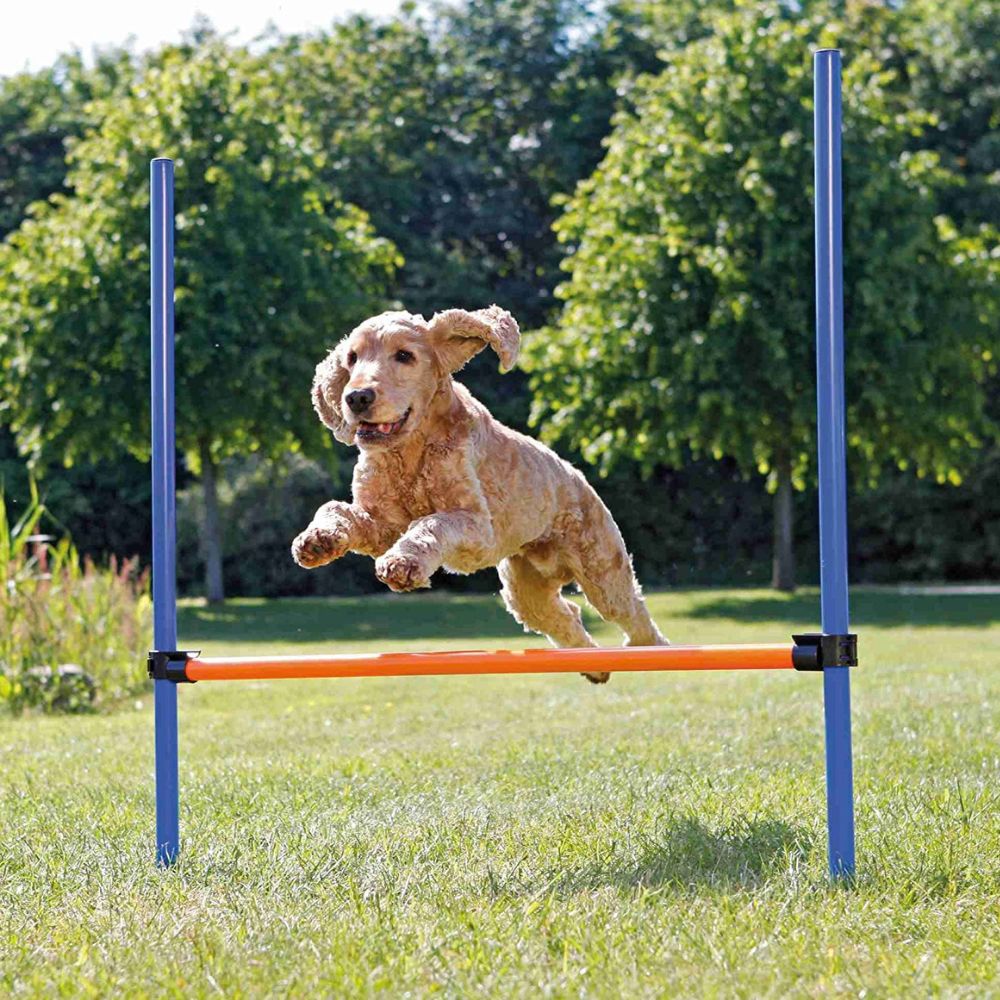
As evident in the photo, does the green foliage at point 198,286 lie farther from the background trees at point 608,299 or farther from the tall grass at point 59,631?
the tall grass at point 59,631

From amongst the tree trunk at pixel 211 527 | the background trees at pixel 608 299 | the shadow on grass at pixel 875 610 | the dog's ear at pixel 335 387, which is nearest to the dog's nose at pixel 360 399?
the dog's ear at pixel 335 387

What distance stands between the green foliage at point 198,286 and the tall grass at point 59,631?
5.73m

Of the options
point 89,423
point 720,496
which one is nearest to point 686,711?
point 89,423

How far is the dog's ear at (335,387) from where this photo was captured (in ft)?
13.5

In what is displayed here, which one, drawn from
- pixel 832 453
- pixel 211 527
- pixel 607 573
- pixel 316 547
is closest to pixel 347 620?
pixel 211 527

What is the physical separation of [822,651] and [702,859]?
2.71ft

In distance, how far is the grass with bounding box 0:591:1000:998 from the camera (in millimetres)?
3287

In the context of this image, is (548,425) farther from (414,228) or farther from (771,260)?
(414,228)

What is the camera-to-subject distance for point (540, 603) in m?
5.08

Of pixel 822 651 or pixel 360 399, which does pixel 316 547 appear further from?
pixel 822 651

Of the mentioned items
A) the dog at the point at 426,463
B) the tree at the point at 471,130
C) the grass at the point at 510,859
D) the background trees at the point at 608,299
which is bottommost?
the grass at the point at 510,859

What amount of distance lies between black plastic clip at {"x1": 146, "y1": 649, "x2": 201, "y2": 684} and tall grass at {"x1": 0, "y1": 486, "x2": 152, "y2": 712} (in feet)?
18.3

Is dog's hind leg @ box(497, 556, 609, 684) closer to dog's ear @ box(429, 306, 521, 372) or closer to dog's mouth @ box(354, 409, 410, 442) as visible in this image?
dog's ear @ box(429, 306, 521, 372)

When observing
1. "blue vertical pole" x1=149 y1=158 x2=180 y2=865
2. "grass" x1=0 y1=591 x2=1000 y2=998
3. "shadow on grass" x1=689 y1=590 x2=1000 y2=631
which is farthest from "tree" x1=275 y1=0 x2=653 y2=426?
"blue vertical pole" x1=149 y1=158 x2=180 y2=865
